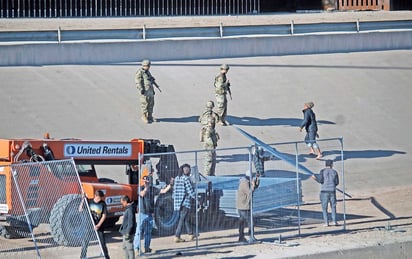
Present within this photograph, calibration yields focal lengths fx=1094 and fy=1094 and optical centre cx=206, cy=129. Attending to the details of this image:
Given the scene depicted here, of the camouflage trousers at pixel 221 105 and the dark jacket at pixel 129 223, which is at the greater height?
the camouflage trousers at pixel 221 105

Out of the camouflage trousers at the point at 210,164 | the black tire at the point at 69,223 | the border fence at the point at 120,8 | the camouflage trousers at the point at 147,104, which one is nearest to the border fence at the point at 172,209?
the black tire at the point at 69,223

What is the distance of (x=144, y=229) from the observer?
18.1 metres

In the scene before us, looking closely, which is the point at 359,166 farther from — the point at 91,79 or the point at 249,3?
the point at 249,3

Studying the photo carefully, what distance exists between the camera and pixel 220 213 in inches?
772

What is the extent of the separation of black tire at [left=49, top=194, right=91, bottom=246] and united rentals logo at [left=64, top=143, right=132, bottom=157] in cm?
203

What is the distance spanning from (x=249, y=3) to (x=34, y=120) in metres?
21.1

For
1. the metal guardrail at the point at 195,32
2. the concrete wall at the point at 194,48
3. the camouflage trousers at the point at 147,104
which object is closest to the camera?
the camouflage trousers at the point at 147,104

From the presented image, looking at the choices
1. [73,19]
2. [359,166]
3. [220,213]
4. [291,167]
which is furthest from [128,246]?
[73,19]

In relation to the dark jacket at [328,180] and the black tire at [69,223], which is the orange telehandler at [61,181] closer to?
the black tire at [69,223]

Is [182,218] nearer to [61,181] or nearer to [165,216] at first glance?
[165,216]

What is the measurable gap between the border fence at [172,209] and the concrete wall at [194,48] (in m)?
12.4

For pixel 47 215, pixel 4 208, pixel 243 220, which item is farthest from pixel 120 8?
pixel 47 215

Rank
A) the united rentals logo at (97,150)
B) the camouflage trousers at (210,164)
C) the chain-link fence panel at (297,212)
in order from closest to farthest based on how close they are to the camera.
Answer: the united rentals logo at (97,150) < the chain-link fence panel at (297,212) < the camouflage trousers at (210,164)

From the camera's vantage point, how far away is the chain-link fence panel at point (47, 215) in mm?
17219
